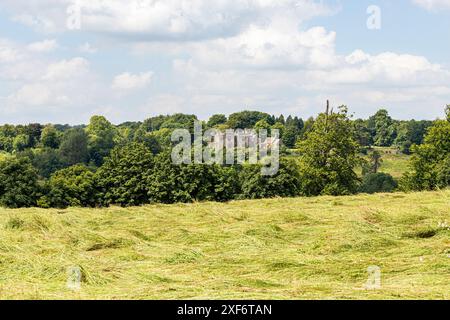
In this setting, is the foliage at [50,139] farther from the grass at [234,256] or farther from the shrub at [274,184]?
the grass at [234,256]

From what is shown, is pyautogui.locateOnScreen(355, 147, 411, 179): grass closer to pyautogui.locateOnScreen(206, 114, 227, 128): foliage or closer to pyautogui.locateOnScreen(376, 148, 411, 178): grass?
pyautogui.locateOnScreen(376, 148, 411, 178): grass

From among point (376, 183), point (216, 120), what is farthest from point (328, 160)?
point (216, 120)

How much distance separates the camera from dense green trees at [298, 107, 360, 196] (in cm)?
3941

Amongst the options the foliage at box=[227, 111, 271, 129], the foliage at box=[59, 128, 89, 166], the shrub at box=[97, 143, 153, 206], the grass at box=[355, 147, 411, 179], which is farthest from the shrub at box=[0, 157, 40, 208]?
the foliage at box=[227, 111, 271, 129]

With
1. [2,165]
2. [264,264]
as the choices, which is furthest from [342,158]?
[264,264]

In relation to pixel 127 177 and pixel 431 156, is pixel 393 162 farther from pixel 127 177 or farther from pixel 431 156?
pixel 127 177

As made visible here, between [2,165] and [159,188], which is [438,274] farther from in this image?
[2,165]

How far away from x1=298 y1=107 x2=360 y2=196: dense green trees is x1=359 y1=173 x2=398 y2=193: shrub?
33248mm

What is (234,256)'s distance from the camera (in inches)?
382

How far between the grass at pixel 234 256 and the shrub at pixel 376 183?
59756 mm

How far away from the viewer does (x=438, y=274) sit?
26.1 feet

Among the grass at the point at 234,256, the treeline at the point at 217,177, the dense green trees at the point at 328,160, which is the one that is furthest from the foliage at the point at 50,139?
the grass at the point at 234,256

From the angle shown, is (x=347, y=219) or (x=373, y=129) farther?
(x=373, y=129)
